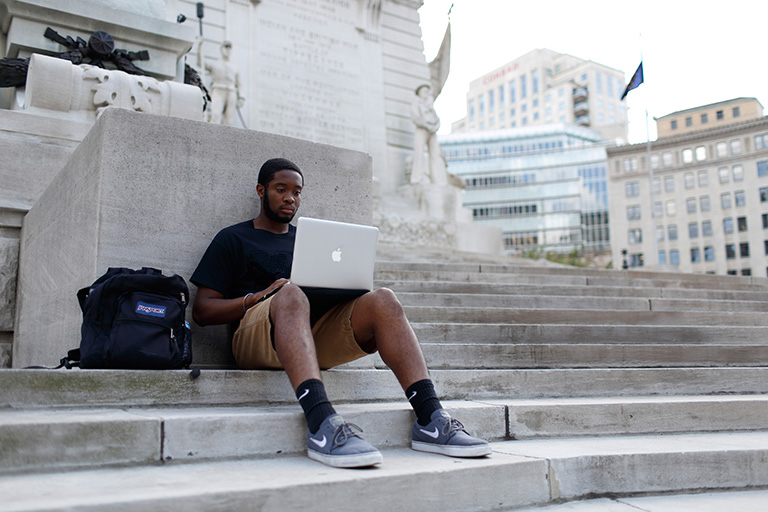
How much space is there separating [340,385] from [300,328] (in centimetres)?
60

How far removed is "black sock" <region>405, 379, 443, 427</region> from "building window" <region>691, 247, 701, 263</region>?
224ft

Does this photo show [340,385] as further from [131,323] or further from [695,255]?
[695,255]

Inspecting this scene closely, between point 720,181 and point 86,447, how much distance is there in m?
68.6

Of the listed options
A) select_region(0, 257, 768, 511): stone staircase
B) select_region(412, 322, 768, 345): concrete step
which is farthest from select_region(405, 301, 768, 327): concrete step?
select_region(0, 257, 768, 511): stone staircase

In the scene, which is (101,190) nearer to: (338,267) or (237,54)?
(338,267)

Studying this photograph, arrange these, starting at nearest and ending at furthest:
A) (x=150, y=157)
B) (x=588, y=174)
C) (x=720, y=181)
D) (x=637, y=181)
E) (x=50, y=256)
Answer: (x=150, y=157), (x=50, y=256), (x=720, y=181), (x=637, y=181), (x=588, y=174)

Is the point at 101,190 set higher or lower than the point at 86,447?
higher

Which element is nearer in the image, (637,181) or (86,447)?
(86,447)

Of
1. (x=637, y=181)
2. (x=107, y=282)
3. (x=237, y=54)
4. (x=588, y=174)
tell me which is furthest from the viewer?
(x=588, y=174)

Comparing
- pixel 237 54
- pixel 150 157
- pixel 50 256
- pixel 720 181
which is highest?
pixel 720 181

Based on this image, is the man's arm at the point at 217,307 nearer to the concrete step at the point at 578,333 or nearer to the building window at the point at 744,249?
the concrete step at the point at 578,333

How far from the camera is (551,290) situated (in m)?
6.93

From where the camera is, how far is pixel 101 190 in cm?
354

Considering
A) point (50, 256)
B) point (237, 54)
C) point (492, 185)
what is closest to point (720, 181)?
point (492, 185)
